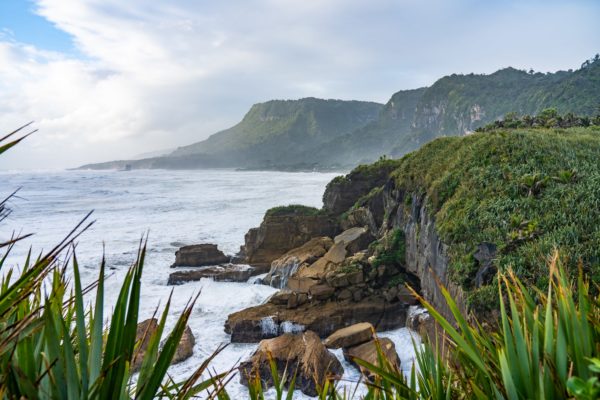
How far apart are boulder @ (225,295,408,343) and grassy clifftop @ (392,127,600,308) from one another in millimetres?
3317

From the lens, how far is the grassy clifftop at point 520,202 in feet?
23.9

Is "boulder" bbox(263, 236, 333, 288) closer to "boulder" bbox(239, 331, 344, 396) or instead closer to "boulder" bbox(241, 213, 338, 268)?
"boulder" bbox(241, 213, 338, 268)

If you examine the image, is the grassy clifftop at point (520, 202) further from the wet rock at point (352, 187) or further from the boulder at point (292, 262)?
the wet rock at point (352, 187)

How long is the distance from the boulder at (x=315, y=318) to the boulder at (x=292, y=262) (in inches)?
145

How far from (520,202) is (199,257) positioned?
47.4 ft

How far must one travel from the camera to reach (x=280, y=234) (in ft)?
64.7

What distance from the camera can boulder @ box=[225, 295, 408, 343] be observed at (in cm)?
1147

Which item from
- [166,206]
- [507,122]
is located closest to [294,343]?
[507,122]

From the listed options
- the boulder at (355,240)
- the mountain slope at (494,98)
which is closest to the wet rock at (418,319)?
the boulder at (355,240)

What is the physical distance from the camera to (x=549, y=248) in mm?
7152

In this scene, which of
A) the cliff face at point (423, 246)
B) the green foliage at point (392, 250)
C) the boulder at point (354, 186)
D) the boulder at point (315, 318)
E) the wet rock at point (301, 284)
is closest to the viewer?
the cliff face at point (423, 246)

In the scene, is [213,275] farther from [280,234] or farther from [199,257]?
[280,234]

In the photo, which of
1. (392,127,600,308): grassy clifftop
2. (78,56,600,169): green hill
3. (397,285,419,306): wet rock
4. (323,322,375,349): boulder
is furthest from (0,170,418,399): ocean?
(78,56,600,169): green hill

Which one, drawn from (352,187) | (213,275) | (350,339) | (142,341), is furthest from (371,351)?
(352,187)
